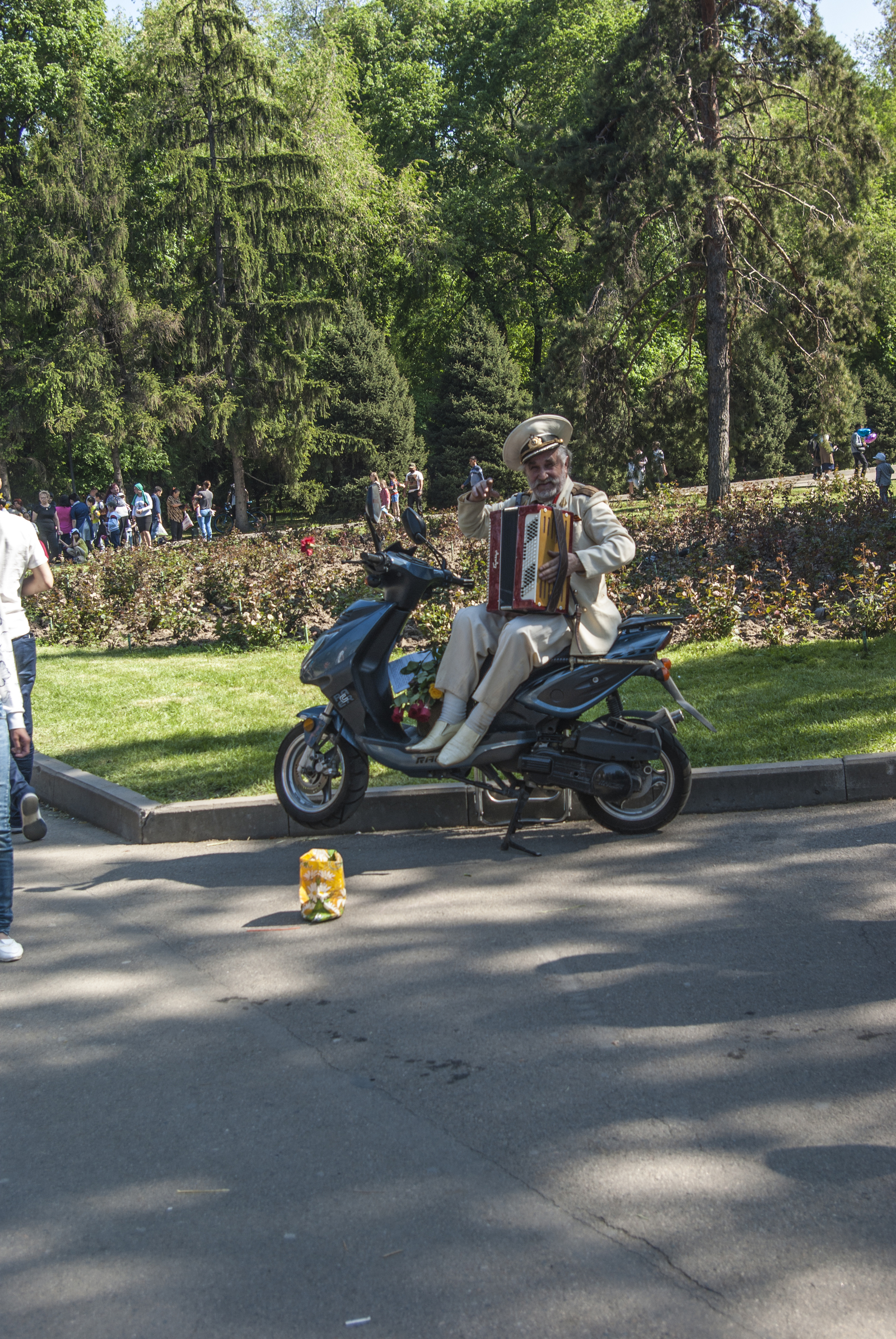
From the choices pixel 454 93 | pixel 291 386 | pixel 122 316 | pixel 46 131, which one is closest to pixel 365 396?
pixel 291 386

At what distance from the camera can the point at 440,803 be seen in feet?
21.9

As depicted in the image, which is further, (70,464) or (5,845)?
(70,464)

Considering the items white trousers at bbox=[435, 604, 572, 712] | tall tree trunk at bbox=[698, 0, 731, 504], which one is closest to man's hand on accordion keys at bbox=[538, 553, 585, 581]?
white trousers at bbox=[435, 604, 572, 712]

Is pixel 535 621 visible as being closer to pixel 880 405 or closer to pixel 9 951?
pixel 9 951

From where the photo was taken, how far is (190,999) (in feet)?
14.6

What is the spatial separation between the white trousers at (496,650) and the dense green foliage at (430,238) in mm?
18460

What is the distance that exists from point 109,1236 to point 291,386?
120ft

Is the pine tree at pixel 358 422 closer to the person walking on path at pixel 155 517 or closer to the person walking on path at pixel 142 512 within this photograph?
the person walking on path at pixel 155 517

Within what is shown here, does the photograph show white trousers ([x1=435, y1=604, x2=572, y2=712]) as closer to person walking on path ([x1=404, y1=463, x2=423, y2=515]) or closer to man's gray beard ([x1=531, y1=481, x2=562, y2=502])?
man's gray beard ([x1=531, y1=481, x2=562, y2=502])

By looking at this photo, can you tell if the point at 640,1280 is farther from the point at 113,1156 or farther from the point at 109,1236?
the point at 113,1156

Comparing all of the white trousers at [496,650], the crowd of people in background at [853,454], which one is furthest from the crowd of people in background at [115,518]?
the white trousers at [496,650]

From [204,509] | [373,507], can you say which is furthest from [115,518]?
[373,507]

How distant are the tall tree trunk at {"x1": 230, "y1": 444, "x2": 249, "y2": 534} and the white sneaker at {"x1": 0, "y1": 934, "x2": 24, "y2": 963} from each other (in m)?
34.2

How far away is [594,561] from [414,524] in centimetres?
91
